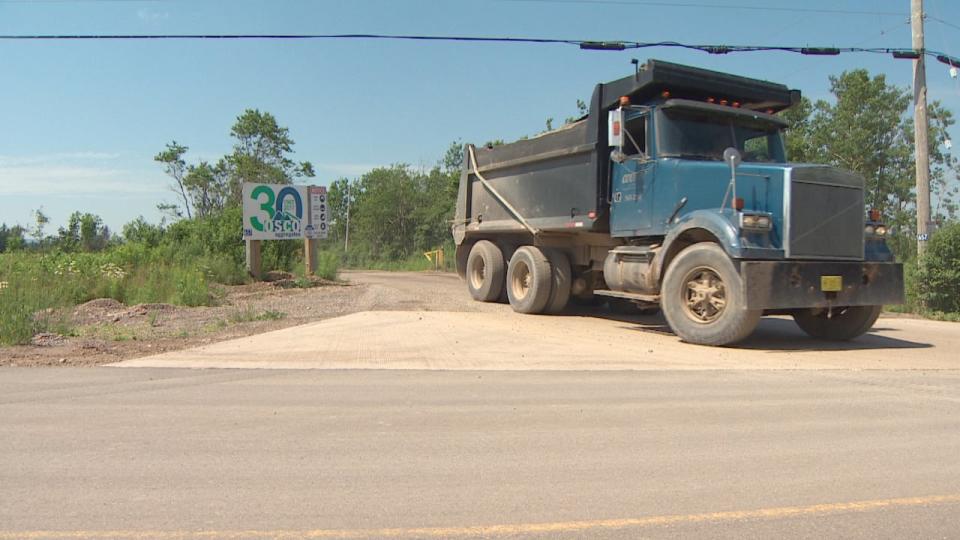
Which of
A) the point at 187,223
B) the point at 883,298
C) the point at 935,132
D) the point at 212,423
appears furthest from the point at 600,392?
the point at 935,132

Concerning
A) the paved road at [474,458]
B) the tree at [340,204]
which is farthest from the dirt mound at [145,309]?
the tree at [340,204]

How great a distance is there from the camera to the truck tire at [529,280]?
1254 cm

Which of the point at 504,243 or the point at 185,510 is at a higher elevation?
the point at 504,243

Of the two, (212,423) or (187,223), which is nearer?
(212,423)

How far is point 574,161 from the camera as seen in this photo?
1183cm

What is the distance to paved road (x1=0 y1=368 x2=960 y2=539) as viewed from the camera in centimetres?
333

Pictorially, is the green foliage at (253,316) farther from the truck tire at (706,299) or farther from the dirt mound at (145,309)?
the truck tire at (706,299)

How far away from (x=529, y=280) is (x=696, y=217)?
4261 millimetres

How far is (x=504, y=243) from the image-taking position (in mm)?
14680

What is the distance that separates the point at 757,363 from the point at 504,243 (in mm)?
7389

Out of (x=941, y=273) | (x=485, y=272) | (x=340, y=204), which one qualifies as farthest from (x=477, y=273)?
(x=340, y=204)

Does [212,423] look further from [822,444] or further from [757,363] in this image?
[757,363]

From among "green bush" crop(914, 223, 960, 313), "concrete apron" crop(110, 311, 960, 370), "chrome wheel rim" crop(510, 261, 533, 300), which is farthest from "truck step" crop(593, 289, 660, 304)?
"green bush" crop(914, 223, 960, 313)

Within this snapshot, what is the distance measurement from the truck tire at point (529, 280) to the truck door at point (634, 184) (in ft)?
6.26
